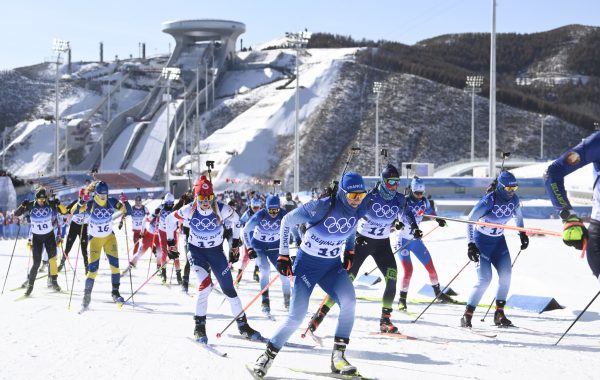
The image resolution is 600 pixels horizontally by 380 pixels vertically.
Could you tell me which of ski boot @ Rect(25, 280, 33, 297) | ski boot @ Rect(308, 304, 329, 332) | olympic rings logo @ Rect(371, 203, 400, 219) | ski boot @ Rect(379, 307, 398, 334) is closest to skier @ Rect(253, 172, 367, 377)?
ski boot @ Rect(308, 304, 329, 332)

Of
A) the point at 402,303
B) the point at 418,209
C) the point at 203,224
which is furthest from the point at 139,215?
the point at 203,224

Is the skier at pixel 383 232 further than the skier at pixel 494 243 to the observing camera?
No

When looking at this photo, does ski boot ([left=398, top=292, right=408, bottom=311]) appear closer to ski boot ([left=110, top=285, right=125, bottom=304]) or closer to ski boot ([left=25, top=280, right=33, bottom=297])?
ski boot ([left=110, top=285, right=125, bottom=304])

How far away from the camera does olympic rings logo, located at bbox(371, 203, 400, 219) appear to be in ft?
32.4

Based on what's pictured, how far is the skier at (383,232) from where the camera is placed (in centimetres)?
951

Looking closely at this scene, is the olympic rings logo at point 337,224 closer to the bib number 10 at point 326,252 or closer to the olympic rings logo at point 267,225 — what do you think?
the bib number 10 at point 326,252

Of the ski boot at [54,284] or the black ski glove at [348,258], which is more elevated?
the black ski glove at [348,258]

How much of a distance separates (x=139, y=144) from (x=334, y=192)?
8407 cm

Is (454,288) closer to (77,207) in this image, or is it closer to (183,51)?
(77,207)

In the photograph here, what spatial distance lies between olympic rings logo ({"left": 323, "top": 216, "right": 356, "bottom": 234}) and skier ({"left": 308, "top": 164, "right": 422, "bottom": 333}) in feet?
8.17

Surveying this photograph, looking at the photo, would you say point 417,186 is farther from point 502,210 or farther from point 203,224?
point 203,224

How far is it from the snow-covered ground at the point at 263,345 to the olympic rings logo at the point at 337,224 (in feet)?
5.24

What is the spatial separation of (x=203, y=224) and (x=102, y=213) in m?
3.81

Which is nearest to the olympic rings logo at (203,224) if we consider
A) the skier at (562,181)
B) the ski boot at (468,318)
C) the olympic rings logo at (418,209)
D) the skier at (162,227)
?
the ski boot at (468,318)
